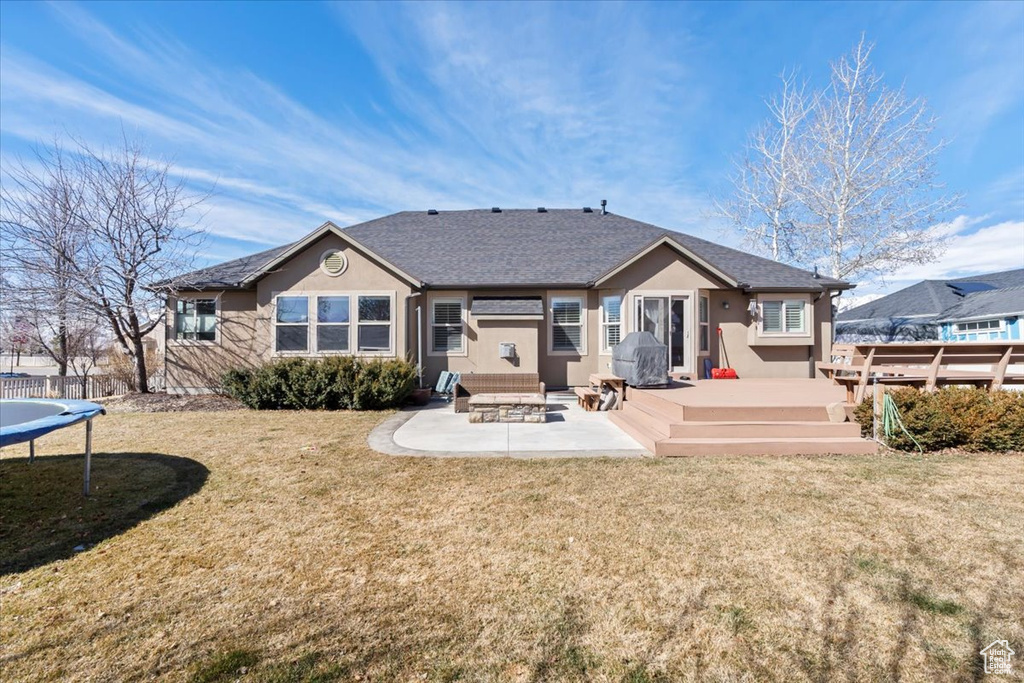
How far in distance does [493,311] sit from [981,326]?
85.6 feet

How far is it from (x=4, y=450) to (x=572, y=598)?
9459 mm

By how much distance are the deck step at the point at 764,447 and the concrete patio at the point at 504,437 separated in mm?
440

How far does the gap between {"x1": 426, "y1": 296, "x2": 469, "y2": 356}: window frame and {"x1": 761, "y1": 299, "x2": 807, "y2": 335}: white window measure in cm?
956

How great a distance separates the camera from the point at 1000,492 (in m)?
4.83

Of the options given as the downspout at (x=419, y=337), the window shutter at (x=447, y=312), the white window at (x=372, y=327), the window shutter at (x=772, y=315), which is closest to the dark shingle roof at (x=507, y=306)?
the window shutter at (x=447, y=312)

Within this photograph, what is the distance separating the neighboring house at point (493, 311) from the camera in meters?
12.6

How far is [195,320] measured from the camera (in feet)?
43.5

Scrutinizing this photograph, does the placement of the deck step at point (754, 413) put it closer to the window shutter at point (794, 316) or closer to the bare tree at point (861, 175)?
the window shutter at point (794, 316)

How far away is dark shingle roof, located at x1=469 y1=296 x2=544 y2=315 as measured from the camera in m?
12.8

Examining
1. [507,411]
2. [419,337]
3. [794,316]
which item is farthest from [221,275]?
[794,316]

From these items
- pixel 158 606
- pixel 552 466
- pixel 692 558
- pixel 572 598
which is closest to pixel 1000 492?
pixel 692 558

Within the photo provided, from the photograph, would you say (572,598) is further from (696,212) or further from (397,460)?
(696,212)

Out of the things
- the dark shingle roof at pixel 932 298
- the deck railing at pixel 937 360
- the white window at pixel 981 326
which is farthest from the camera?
the dark shingle roof at pixel 932 298

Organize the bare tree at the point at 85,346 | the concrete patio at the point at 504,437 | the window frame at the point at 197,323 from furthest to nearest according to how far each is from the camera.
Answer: the bare tree at the point at 85,346
the window frame at the point at 197,323
the concrete patio at the point at 504,437
